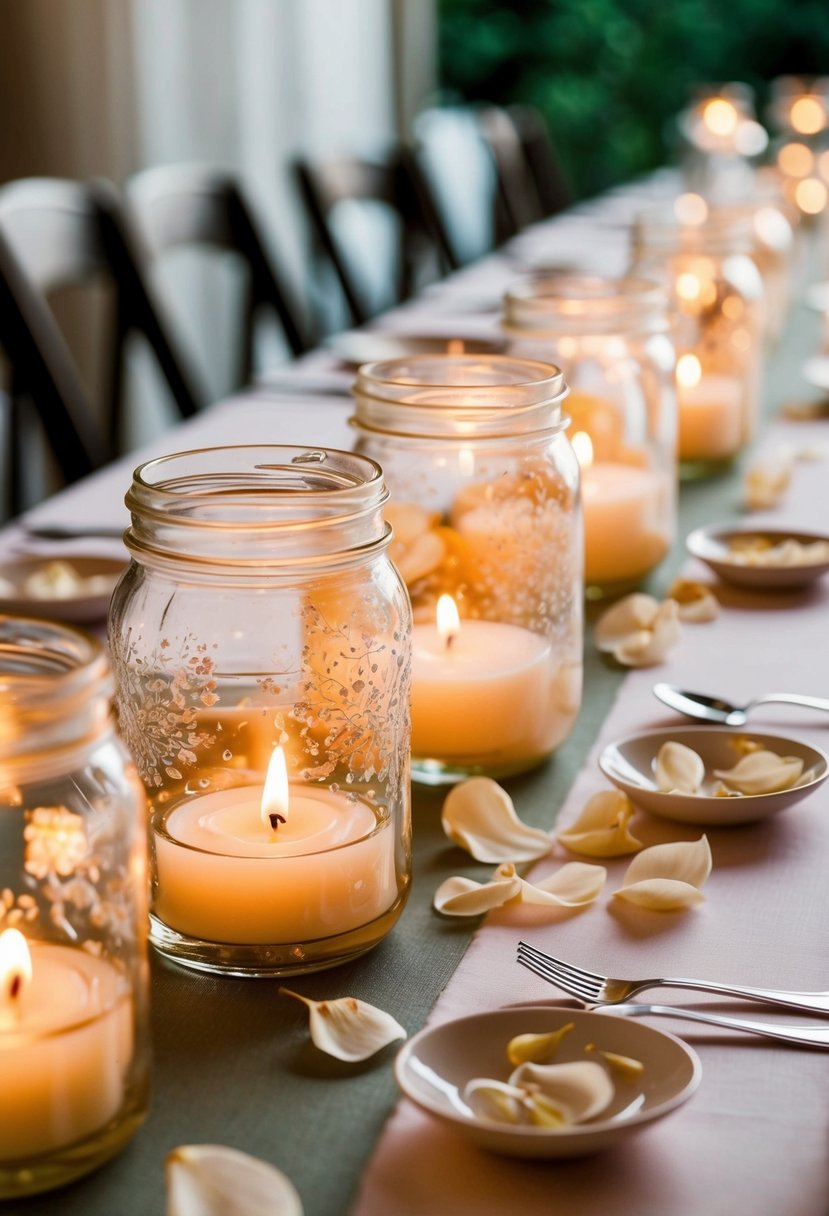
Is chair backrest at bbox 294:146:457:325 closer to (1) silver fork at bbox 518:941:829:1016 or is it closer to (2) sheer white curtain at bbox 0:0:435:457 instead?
(2) sheer white curtain at bbox 0:0:435:457

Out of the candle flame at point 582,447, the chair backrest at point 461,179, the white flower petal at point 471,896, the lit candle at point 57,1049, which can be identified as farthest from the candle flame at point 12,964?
the chair backrest at point 461,179

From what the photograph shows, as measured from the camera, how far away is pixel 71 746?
51 cm

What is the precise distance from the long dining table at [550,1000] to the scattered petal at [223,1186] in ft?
0.08

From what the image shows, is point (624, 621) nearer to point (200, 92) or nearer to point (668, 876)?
point (668, 876)

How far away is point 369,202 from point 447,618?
107 inches

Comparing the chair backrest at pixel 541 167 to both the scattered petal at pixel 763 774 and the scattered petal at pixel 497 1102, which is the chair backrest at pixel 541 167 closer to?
the scattered petal at pixel 763 774

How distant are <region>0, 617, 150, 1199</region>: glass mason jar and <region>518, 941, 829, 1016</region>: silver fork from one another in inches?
7.4

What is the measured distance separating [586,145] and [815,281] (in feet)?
15.9

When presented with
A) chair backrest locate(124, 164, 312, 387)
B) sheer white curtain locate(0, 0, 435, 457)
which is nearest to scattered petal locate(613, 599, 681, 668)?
chair backrest locate(124, 164, 312, 387)

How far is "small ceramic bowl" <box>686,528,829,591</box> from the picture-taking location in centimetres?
123

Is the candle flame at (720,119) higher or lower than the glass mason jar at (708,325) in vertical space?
higher

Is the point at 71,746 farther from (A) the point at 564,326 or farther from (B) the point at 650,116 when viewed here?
(B) the point at 650,116

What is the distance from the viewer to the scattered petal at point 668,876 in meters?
0.74

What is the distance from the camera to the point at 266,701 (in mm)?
702
